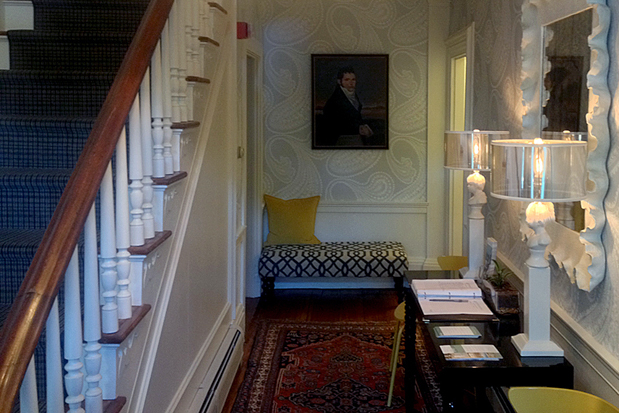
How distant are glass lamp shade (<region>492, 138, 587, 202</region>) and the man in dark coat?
3.61 meters

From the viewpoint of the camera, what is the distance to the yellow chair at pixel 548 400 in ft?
6.47

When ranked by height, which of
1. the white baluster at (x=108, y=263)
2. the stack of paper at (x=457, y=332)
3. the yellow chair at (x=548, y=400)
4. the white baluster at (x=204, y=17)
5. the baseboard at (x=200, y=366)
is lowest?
the baseboard at (x=200, y=366)


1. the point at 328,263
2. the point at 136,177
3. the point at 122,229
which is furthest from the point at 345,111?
the point at 122,229

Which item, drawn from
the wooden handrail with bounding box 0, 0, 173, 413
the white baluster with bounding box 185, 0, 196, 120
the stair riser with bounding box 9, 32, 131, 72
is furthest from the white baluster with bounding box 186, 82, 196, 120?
the wooden handrail with bounding box 0, 0, 173, 413

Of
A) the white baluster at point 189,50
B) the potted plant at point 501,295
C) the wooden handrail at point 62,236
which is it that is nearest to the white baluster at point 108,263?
the wooden handrail at point 62,236

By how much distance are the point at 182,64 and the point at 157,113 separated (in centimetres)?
35

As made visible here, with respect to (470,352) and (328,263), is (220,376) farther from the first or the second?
(328,263)

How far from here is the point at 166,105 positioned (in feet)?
7.46

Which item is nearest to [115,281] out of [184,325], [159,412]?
[159,412]

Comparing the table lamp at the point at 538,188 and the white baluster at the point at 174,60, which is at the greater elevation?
the white baluster at the point at 174,60

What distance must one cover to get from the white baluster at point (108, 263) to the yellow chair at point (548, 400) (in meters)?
1.20

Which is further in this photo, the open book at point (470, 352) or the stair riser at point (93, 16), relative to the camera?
the stair riser at point (93, 16)

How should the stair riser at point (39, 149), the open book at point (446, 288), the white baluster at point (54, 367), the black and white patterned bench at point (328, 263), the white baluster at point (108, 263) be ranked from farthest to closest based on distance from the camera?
the black and white patterned bench at point (328, 263) < the open book at point (446, 288) < the stair riser at point (39, 149) < the white baluster at point (108, 263) < the white baluster at point (54, 367)

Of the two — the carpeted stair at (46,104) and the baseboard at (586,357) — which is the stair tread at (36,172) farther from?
the baseboard at (586,357)
